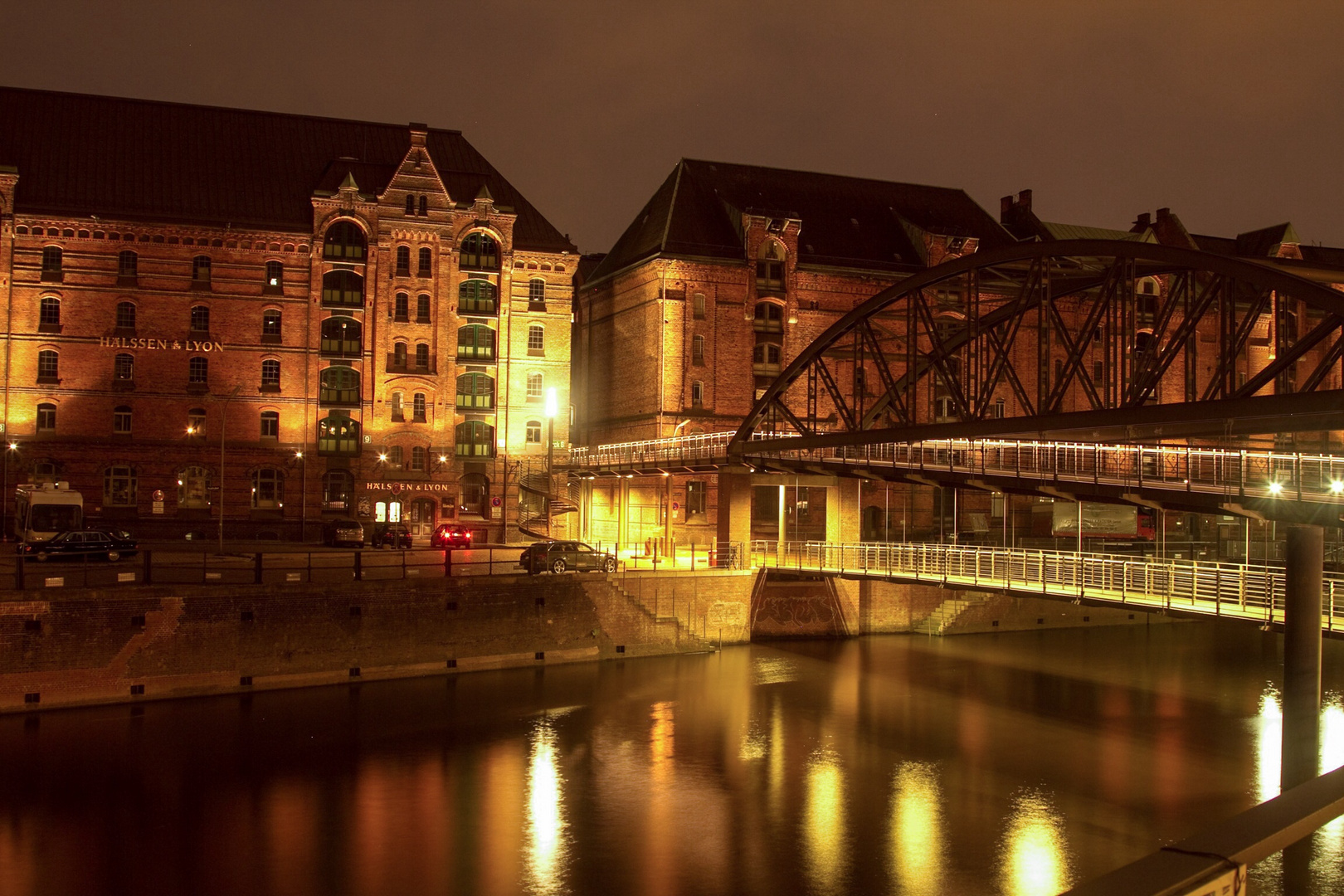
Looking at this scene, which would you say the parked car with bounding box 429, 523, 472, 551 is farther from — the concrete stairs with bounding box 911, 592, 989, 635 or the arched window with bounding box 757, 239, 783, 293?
the arched window with bounding box 757, 239, 783, 293

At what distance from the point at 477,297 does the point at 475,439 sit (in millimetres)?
6602

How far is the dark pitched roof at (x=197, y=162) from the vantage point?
51.8m

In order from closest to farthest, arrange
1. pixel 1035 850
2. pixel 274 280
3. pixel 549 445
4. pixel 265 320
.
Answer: pixel 1035 850, pixel 549 445, pixel 265 320, pixel 274 280

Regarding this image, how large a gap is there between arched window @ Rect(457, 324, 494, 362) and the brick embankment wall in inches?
802

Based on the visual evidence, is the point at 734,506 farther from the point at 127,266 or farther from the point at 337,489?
the point at 127,266

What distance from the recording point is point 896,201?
6625 centimetres

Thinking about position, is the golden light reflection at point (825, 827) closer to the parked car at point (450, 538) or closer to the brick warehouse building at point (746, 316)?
the parked car at point (450, 538)

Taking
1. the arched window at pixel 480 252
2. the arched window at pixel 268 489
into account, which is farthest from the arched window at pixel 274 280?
the arched window at pixel 480 252

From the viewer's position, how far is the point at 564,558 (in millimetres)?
39906

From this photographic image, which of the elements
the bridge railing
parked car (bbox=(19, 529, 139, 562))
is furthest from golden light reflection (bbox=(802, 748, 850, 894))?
parked car (bbox=(19, 529, 139, 562))

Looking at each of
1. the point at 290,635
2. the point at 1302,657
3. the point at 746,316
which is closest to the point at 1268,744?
the point at 1302,657

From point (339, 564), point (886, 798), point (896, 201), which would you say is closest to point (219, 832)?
point (886, 798)

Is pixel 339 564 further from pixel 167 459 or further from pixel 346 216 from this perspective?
pixel 346 216

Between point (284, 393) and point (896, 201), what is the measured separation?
34072 millimetres
